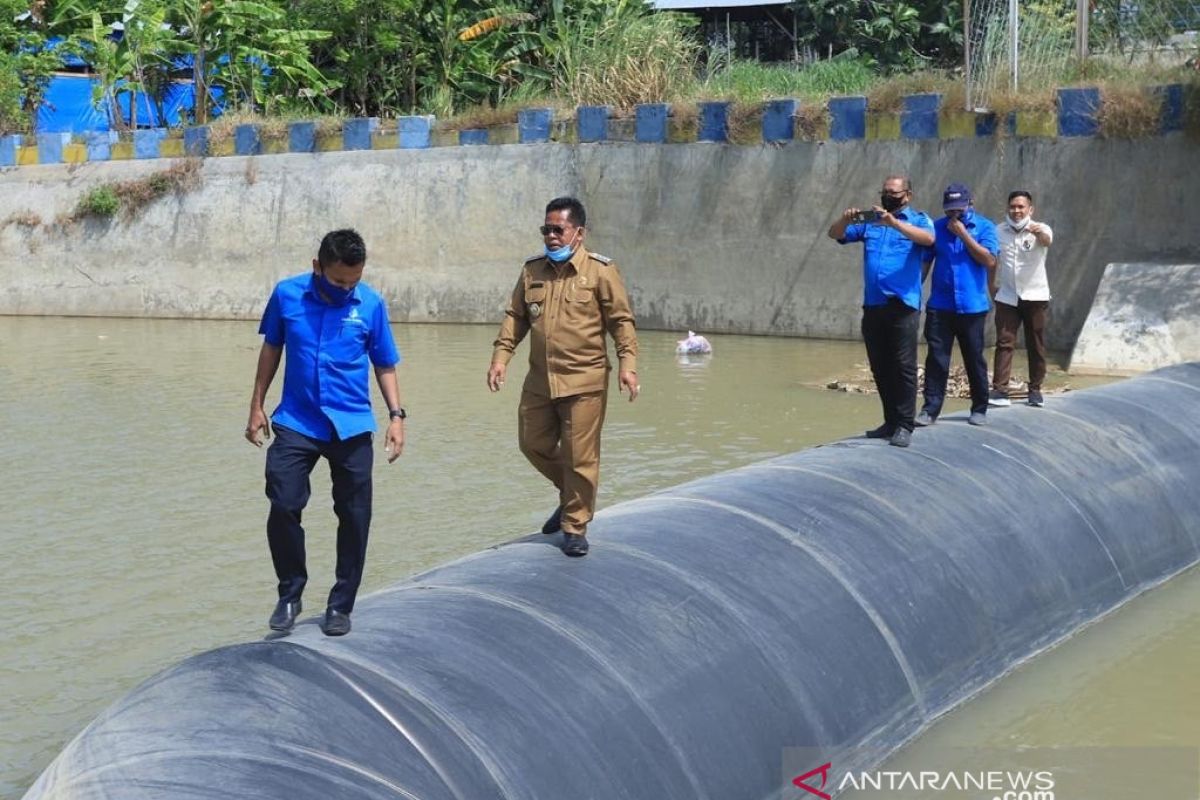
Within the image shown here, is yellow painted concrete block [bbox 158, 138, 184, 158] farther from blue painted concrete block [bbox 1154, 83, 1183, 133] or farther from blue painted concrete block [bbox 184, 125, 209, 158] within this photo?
blue painted concrete block [bbox 1154, 83, 1183, 133]

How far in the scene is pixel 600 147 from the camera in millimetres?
18266

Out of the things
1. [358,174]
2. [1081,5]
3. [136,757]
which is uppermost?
[1081,5]

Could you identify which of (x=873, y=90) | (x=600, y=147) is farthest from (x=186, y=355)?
(x=873, y=90)

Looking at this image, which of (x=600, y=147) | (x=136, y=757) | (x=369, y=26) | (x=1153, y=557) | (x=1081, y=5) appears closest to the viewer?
(x=136, y=757)

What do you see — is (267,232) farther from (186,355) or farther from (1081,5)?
(1081,5)

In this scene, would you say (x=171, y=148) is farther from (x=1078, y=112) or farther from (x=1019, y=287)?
(x=1019, y=287)

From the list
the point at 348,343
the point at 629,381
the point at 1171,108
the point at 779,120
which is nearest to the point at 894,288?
the point at 629,381

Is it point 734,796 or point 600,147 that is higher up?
point 600,147

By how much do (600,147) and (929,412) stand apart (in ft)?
36.1

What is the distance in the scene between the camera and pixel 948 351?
7.96 metres

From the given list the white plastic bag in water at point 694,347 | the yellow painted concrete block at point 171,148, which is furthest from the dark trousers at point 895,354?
the yellow painted concrete block at point 171,148

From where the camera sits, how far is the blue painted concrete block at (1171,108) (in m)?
14.7

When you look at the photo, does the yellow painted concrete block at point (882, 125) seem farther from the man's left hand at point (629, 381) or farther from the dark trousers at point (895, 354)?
the man's left hand at point (629, 381)

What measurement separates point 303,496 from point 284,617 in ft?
1.24
